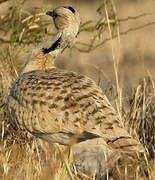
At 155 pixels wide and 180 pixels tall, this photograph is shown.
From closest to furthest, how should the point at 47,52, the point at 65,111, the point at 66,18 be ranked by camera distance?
the point at 65,111
the point at 47,52
the point at 66,18

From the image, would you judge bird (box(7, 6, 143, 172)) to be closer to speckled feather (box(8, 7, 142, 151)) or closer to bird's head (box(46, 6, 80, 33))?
speckled feather (box(8, 7, 142, 151))

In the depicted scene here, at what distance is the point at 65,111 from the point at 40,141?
1.10 m

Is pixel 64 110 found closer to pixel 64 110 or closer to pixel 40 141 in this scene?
pixel 64 110

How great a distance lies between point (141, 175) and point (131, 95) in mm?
1423

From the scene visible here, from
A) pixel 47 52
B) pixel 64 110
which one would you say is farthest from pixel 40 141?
pixel 64 110

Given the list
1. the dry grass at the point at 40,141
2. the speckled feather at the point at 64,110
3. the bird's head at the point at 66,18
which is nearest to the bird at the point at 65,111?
the speckled feather at the point at 64,110

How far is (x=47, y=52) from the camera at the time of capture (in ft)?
17.6

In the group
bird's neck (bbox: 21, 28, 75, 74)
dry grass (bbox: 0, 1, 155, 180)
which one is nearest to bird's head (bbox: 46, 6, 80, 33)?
bird's neck (bbox: 21, 28, 75, 74)

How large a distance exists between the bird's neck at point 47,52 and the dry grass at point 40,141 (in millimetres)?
230

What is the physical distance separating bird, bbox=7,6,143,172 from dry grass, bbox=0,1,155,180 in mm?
194

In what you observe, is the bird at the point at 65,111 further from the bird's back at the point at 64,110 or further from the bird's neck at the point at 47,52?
the bird's neck at the point at 47,52

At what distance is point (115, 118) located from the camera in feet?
14.4

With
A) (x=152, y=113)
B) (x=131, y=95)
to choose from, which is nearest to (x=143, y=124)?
(x=152, y=113)

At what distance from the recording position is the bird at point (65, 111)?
14.0 ft
